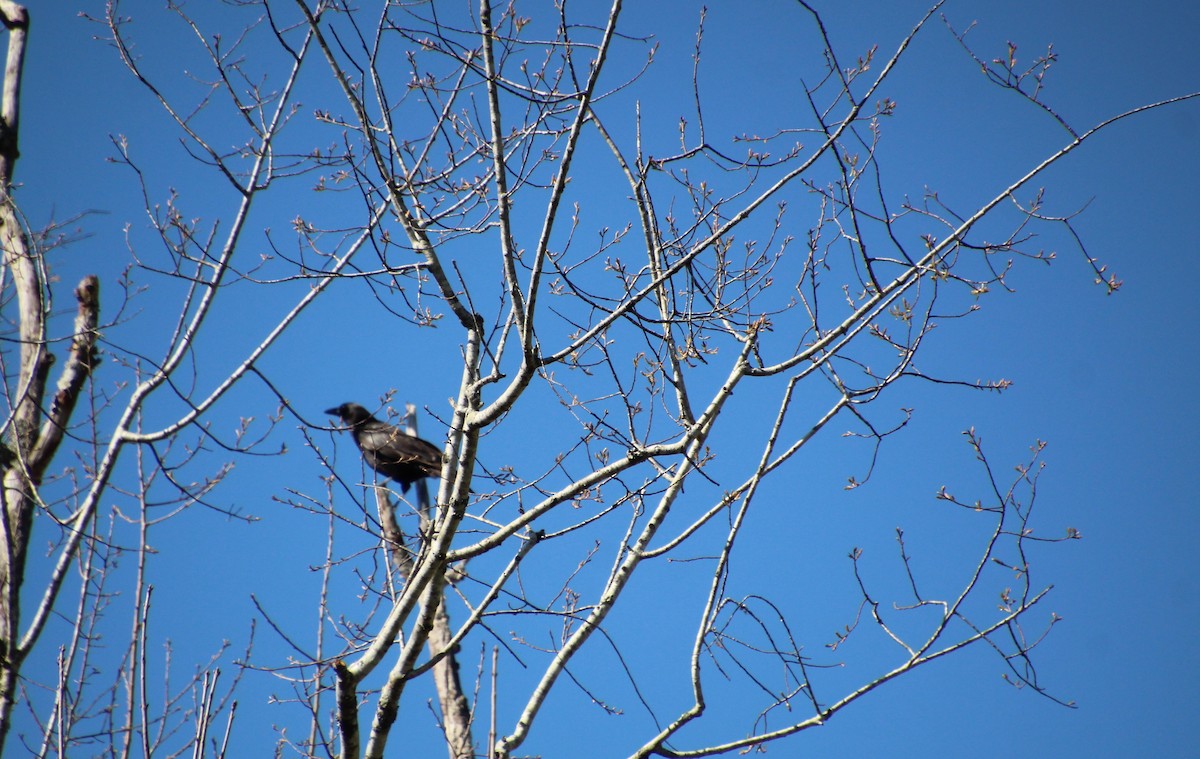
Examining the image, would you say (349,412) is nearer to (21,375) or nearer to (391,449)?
(391,449)

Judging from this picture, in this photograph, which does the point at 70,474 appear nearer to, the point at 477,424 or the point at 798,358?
the point at 477,424

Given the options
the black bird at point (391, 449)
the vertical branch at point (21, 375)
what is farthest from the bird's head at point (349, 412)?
the vertical branch at point (21, 375)

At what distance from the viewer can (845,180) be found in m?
2.85

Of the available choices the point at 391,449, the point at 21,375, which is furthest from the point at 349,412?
the point at 21,375

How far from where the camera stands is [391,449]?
21.5 feet

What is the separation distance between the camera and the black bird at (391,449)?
144 inches

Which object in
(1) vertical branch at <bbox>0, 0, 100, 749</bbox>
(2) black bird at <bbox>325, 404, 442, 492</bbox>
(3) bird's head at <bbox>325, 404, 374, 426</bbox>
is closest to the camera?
(2) black bird at <bbox>325, 404, 442, 492</bbox>

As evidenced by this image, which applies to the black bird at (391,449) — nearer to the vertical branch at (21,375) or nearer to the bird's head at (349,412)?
the bird's head at (349,412)

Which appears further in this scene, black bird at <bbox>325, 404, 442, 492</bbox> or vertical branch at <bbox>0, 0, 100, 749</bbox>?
vertical branch at <bbox>0, 0, 100, 749</bbox>

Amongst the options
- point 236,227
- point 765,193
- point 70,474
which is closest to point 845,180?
point 765,193

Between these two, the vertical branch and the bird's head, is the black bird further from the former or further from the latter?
the vertical branch

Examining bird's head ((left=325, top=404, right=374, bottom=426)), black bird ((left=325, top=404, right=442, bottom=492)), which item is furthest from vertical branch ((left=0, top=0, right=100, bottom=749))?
bird's head ((left=325, top=404, right=374, bottom=426))

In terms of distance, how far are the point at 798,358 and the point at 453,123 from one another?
1370 millimetres

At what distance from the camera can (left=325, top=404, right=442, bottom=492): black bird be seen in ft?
12.0
